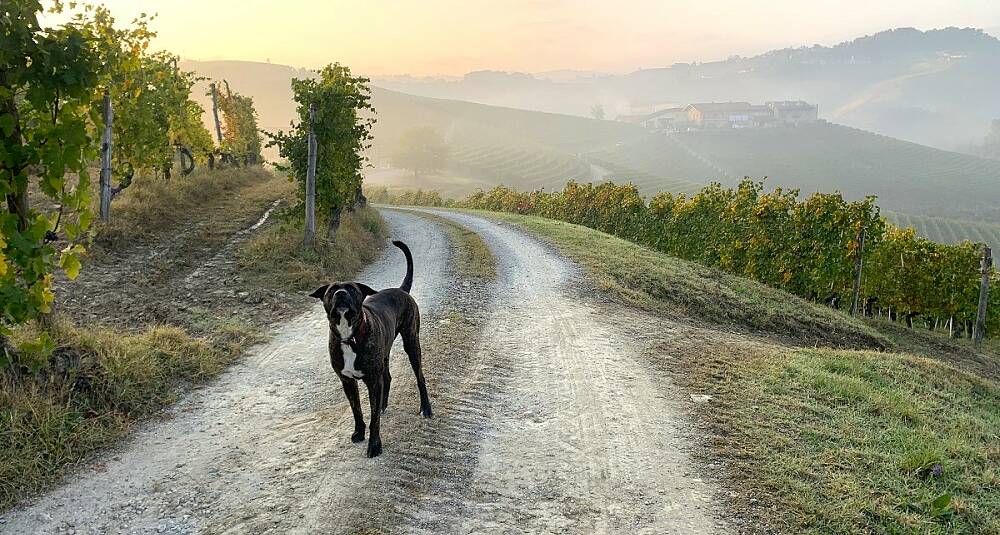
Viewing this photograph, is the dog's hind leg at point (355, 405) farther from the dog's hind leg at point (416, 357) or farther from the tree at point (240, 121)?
the tree at point (240, 121)

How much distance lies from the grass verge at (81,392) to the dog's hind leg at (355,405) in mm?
2877

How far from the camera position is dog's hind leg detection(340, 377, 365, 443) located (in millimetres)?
6351

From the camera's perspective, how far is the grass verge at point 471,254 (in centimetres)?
1879

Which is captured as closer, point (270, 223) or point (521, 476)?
point (521, 476)

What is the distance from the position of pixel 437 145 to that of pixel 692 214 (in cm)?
12529

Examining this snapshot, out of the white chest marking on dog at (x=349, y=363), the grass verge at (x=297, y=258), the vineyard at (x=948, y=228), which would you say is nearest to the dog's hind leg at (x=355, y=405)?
the white chest marking on dog at (x=349, y=363)

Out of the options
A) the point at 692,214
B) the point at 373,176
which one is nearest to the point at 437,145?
the point at 373,176

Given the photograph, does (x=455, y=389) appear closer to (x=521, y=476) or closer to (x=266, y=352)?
(x=521, y=476)

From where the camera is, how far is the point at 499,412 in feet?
26.6

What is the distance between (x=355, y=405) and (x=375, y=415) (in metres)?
0.30

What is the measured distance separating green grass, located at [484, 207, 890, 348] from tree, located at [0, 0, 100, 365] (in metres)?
13.1

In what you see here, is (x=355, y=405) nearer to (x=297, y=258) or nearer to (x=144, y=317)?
(x=144, y=317)

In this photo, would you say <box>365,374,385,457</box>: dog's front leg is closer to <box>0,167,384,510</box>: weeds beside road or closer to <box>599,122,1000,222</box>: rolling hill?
<box>0,167,384,510</box>: weeds beside road

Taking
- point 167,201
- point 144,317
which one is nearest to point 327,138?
point 167,201
